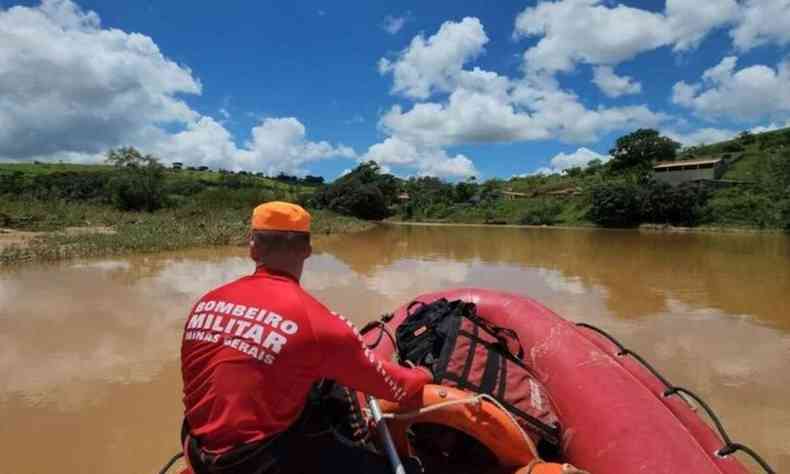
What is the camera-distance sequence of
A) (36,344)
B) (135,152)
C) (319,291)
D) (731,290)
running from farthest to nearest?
(135,152), (731,290), (319,291), (36,344)

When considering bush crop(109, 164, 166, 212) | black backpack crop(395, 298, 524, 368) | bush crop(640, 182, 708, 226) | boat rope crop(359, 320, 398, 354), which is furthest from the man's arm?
bush crop(640, 182, 708, 226)

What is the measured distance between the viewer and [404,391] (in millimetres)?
1729

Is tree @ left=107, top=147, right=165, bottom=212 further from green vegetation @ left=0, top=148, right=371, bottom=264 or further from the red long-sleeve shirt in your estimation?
the red long-sleeve shirt

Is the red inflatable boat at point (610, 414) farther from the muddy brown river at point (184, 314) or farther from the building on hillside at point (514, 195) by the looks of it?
the building on hillside at point (514, 195)

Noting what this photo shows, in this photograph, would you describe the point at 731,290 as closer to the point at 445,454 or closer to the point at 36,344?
the point at 445,454

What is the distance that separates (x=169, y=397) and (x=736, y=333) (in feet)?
20.2

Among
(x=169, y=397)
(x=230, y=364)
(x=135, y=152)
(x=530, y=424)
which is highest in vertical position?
(x=135, y=152)

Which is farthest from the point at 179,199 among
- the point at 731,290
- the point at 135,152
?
the point at 731,290

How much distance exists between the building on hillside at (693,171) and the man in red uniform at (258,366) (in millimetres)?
43177

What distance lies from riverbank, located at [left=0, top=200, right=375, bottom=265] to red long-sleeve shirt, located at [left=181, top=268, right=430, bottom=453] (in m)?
12.1

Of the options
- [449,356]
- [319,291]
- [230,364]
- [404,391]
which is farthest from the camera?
[319,291]

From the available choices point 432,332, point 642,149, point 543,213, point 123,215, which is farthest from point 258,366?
point 642,149

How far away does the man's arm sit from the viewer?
4.76 feet

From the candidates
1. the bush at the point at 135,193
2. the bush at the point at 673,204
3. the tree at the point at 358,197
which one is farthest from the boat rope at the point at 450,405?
the tree at the point at 358,197
